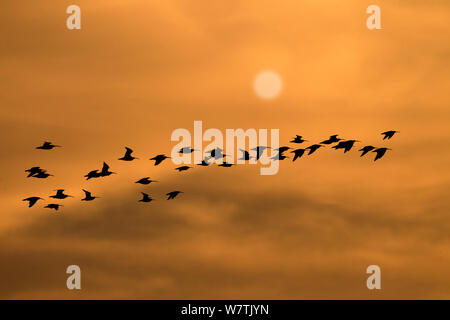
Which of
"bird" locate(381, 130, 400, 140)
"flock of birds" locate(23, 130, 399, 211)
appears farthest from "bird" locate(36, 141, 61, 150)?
"bird" locate(381, 130, 400, 140)

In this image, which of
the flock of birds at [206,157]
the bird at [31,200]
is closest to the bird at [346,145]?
the flock of birds at [206,157]

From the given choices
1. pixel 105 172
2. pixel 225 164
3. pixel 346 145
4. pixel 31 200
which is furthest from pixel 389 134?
pixel 31 200

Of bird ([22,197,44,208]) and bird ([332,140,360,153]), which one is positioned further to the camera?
bird ([22,197,44,208])

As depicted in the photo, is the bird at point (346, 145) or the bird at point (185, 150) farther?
the bird at point (185, 150)

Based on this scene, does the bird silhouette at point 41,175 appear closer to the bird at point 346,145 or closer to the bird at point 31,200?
the bird at point 31,200

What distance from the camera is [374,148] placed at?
97.4 metres

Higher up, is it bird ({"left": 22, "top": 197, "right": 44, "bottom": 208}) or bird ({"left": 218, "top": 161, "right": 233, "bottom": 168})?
bird ({"left": 218, "top": 161, "right": 233, "bottom": 168})

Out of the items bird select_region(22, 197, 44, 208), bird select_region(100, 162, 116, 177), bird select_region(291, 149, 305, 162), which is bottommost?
bird select_region(22, 197, 44, 208)

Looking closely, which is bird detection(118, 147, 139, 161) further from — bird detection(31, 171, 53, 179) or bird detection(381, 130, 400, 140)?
bird detection(381, 130, 400, 140)
